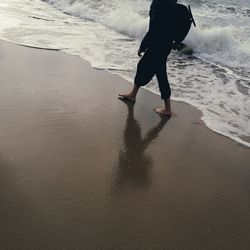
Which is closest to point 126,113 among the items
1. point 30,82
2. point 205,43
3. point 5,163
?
point 30,82

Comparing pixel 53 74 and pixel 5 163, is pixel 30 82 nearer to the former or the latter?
pixel 53 74

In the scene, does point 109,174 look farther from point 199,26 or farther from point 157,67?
point 199,26

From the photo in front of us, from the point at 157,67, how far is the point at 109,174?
6.90 ft

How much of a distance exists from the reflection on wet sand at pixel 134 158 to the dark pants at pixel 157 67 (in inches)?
17.9

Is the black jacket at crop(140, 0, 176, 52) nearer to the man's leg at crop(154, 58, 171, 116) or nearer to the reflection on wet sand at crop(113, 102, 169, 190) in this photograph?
the man's leg at crop(154, 58, 171, 116)

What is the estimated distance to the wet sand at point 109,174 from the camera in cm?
301

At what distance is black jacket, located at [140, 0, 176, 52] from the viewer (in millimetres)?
5026

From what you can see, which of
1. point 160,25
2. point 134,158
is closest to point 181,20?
point 160,25

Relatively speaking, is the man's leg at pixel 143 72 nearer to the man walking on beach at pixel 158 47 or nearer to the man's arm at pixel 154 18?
the man walking on beach at pixel 158 47

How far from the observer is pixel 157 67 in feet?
17.8

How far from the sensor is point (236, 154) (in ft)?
15.0

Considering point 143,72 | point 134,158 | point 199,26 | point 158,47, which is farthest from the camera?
point 199,26

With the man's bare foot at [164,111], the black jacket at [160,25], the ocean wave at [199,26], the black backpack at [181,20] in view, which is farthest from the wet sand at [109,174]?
the ocean wave at [199,26]

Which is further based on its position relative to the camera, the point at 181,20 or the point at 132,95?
the point at 132,95
